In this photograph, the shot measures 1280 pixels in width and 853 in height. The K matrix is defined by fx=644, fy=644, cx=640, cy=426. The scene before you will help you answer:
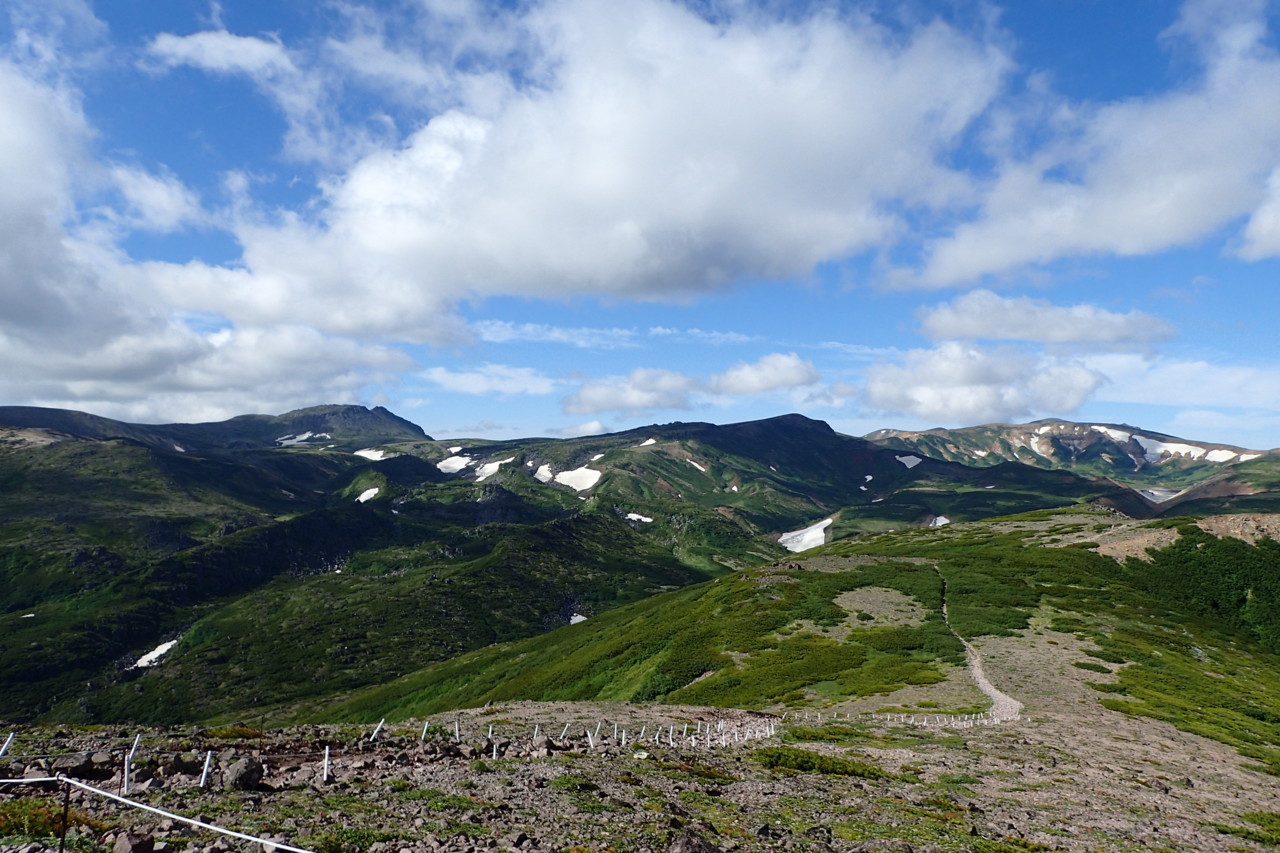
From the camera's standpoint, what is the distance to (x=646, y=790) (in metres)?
26.4

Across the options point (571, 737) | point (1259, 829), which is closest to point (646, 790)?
point (571, 737)

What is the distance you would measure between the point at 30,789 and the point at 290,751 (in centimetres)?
961

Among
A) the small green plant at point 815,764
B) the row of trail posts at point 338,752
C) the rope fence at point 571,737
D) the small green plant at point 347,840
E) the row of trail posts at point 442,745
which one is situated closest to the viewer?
the small green plant at point 347,840

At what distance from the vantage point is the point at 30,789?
20.4 metres

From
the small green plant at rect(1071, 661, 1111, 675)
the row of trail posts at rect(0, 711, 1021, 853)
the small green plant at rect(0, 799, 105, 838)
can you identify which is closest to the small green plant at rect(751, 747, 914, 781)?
the row of trail posts at rect(0, 711, 1021, 853)

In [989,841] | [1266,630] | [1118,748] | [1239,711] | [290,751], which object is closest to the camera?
[989,841]

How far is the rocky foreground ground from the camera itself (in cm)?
1917

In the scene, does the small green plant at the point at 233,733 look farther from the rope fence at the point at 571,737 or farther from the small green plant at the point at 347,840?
the small green plant at the point at 347,840

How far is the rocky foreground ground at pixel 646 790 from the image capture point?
19.2m

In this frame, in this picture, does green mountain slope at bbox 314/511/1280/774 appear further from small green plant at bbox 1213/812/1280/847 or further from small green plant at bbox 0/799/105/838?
small green plant at bbox 0/799/105/838

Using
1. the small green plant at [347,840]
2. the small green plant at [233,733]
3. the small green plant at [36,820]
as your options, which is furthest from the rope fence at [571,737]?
the small green plant at [347,840]

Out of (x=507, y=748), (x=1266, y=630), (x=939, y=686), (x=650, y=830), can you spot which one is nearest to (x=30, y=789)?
(x=507, y=748)

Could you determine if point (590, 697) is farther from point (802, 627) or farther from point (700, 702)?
point (802, 627)

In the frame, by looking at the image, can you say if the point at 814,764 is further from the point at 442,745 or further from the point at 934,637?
the point at 934,637
